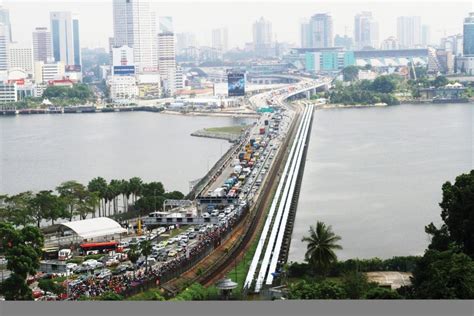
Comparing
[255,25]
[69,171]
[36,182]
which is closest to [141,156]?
[69,171]

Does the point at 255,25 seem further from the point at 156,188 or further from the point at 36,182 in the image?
the point at 156,188

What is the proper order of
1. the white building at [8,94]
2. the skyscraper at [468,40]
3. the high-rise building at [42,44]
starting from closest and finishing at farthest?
the white building at [8,94], the skyscraper at [468,40], the high-rise building at [42,44]

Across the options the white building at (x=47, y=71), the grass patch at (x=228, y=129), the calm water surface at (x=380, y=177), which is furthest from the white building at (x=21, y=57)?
the calm water surface at (x=380, y=177)

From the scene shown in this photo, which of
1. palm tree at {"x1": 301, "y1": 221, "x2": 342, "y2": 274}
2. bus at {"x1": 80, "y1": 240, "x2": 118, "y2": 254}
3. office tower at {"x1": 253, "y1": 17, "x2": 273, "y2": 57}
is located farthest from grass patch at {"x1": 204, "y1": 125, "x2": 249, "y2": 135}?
palm tree at {"x1": 301, "y1": 221, "x2": 342, "y2": 274}

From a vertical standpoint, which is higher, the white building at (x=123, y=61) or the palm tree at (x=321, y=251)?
the white building at (x=123, y=61)

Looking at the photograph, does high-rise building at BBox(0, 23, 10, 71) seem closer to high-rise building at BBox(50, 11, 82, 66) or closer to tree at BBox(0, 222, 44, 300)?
high-rise building at BBox(50, 11, 82, 66)

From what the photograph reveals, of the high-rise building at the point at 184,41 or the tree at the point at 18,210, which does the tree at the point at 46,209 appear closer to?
the tree at the point at 18,210
